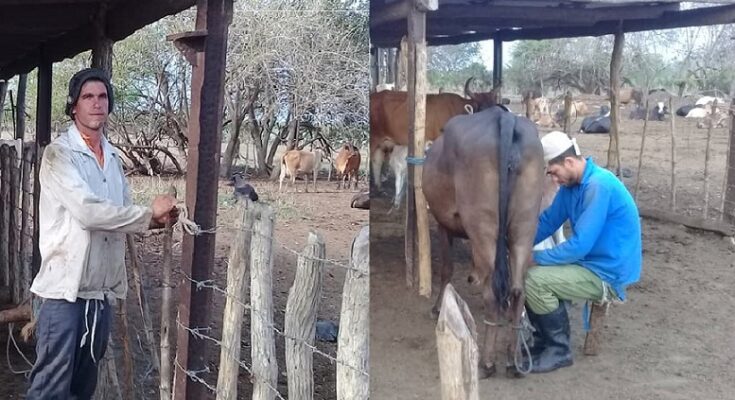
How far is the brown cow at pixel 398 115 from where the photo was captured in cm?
179

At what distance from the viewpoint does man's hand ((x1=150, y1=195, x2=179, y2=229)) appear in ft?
8.03

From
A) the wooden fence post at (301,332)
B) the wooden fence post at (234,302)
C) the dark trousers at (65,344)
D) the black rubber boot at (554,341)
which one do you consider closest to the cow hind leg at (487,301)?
the black rubber boot at (554,341)

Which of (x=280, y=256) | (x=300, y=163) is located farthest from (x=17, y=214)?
(x=300, y=163)

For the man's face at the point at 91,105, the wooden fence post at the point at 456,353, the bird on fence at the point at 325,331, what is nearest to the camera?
the wooden fence post at the point at 456,353

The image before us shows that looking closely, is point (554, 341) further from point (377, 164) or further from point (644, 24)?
point (644, 24)

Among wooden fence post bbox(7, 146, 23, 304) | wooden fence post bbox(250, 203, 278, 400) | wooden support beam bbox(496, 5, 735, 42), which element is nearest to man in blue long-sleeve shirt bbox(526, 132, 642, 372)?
wooden support beam bbox(496, 5, 735, 42)

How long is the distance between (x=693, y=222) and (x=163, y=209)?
1.42 metres

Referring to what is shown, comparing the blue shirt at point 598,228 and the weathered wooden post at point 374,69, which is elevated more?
the weathered wooden post at point 374,69

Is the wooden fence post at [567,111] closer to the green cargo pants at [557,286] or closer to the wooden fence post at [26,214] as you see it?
the green cargo pants at [557,286]

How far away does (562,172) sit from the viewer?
191 centimetres

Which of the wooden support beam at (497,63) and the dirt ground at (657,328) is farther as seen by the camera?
the dirt ground at (657,328)

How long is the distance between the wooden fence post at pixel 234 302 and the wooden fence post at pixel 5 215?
327 centimetres

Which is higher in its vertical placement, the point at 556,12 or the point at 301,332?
the point at 556,12

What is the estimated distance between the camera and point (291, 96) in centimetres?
227
